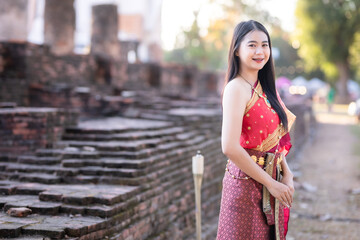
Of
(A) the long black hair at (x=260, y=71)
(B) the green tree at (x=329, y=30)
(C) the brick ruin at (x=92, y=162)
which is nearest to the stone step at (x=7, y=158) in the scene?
(C) the brick ruin at (x=92, y=162)

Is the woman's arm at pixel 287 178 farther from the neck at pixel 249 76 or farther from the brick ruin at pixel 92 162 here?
the brick ruin at pixel 92 162

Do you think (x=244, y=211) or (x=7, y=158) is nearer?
(x=244, y=211)

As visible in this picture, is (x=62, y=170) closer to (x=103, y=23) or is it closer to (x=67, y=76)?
(x=67, y=76)

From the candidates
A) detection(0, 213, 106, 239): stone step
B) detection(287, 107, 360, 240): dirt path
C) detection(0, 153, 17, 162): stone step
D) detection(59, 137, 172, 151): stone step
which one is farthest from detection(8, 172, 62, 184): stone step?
detection(287, 107, 360, 240): dirt path

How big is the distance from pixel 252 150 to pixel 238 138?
19cm

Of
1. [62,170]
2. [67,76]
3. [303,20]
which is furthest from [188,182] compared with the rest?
[303,20]

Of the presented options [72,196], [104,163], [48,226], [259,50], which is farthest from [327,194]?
[259,50]

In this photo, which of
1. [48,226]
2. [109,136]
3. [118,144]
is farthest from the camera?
[109,136]

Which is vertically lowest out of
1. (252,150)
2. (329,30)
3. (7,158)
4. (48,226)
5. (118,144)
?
(48,226)

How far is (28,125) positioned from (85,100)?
128 inches

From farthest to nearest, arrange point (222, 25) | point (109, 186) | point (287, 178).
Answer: point (222, 25)
point (109, 186)
point (287, 178)

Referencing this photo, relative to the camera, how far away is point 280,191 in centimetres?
246

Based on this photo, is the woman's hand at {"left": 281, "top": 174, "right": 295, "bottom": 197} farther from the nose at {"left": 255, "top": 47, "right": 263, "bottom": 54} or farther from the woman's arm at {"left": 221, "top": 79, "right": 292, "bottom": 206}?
the nose at {"left": 255, "top": 47, "right": 263, "bottom": 54}

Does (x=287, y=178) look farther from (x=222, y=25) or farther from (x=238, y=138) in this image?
(x=222, y=25)
